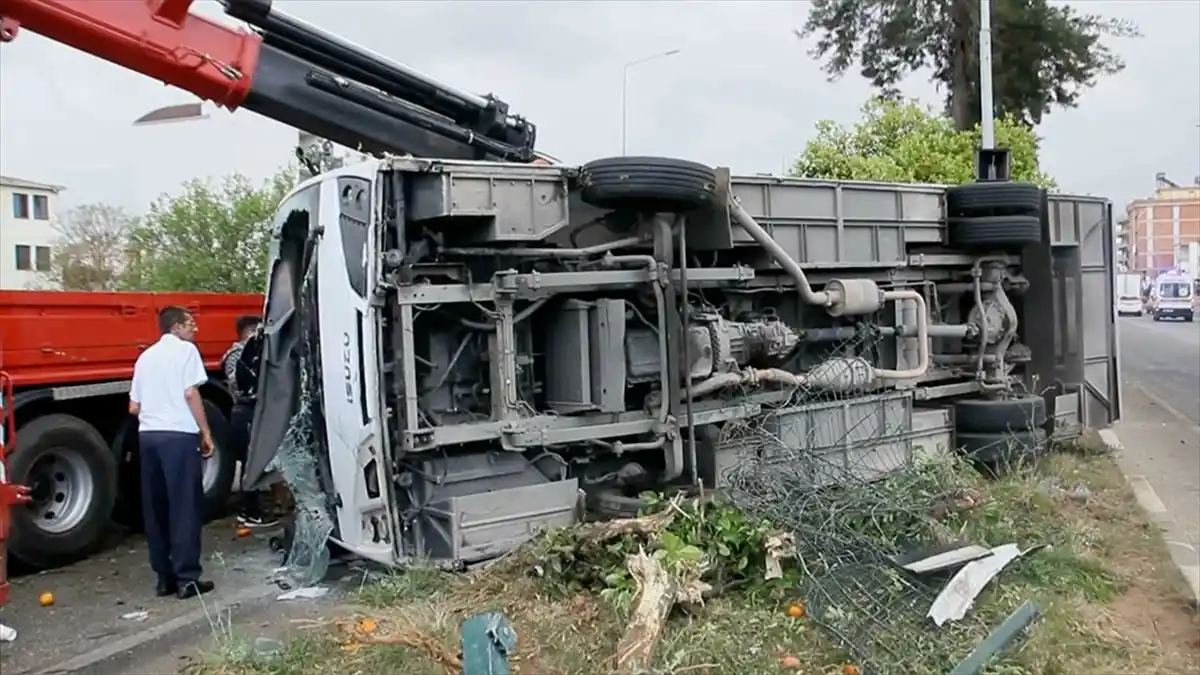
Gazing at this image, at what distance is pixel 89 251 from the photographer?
27.0 metres

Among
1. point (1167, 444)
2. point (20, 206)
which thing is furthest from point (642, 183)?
point (20, 206)

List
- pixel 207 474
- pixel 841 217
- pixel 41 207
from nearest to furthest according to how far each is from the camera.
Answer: pixel 841 217 → pixel 207 474 → pixel 41 207

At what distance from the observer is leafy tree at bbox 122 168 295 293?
16.4 m

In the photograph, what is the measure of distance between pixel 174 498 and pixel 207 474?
8.03 feet

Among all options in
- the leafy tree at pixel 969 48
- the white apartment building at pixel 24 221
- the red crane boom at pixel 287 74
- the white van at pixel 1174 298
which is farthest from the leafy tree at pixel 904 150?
the white apartment building at pixel 24 221

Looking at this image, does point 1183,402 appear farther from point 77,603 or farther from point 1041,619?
point 77,603

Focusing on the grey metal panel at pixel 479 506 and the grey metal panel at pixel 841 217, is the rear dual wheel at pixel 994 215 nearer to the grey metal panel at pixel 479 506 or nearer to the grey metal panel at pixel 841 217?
the grey metal panel at pixel 841 217

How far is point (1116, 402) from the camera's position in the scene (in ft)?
33.6

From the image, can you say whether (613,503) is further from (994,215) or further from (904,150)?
(904,150)

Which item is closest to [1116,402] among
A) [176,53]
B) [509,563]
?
[509,563]

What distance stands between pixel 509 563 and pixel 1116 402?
6.83 meters

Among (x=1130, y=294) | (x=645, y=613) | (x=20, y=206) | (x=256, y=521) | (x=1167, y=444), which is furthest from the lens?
(x=1130, y=294)

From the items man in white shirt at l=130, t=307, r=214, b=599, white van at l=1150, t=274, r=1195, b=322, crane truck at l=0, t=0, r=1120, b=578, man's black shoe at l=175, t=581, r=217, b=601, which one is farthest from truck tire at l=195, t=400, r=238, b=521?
white van at l=1150, t=274, r=1195, b=322

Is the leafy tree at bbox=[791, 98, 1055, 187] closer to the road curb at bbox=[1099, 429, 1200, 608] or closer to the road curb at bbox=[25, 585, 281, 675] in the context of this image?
the road curb at bbox=[1099, 429, 1200, 608]
